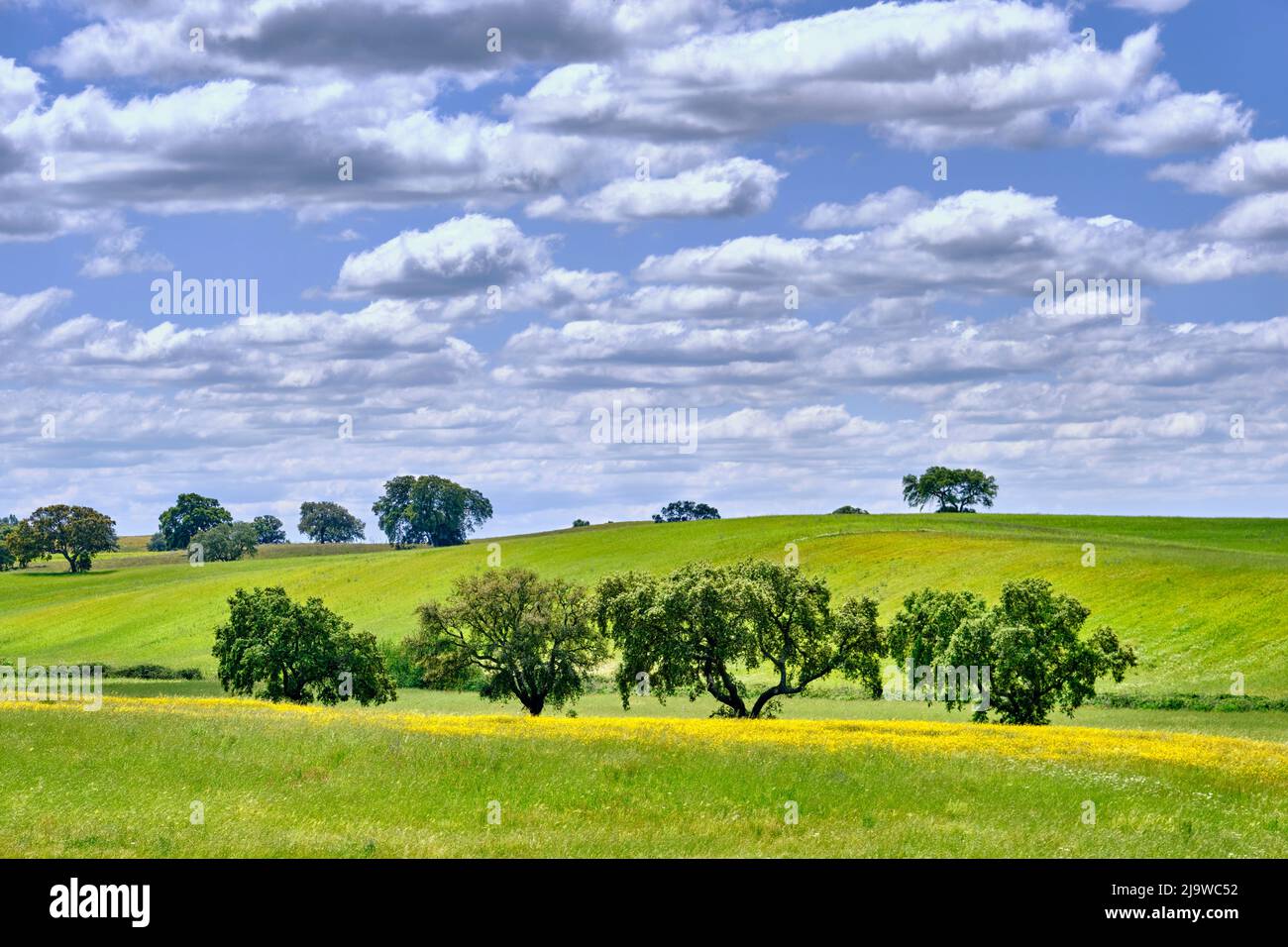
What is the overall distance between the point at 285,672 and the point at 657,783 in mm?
39702

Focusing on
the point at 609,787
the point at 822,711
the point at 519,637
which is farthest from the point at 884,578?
the point at 609,787

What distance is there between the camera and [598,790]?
3300 cm

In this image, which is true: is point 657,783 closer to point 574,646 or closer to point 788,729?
point 788,729

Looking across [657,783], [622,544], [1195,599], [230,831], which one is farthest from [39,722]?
[622,544]

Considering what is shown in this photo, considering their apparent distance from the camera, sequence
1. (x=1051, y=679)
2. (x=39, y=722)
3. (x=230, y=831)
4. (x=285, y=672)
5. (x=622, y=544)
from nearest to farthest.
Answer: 1. (x=230, y=831)
2. (x=39, y=722)
3. (x=1051, y=679)
4. (x=285, y=672)
5. (x=622, y=544)

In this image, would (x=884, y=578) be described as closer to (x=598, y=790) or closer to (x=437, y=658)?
(x=437, y=658)

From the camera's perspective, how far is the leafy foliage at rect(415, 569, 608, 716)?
62.4m

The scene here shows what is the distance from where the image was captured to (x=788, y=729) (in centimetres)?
4406

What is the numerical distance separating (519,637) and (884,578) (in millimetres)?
60295

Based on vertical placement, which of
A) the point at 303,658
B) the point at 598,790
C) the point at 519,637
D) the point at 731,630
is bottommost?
the point at 598,790

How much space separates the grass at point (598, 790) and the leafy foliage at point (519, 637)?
1993cm

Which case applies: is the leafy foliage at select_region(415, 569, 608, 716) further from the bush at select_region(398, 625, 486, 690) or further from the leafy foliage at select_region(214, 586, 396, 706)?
the leafy foliage at select_region(214, 586, 396, 706)

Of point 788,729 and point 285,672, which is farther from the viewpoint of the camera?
point 285,672
